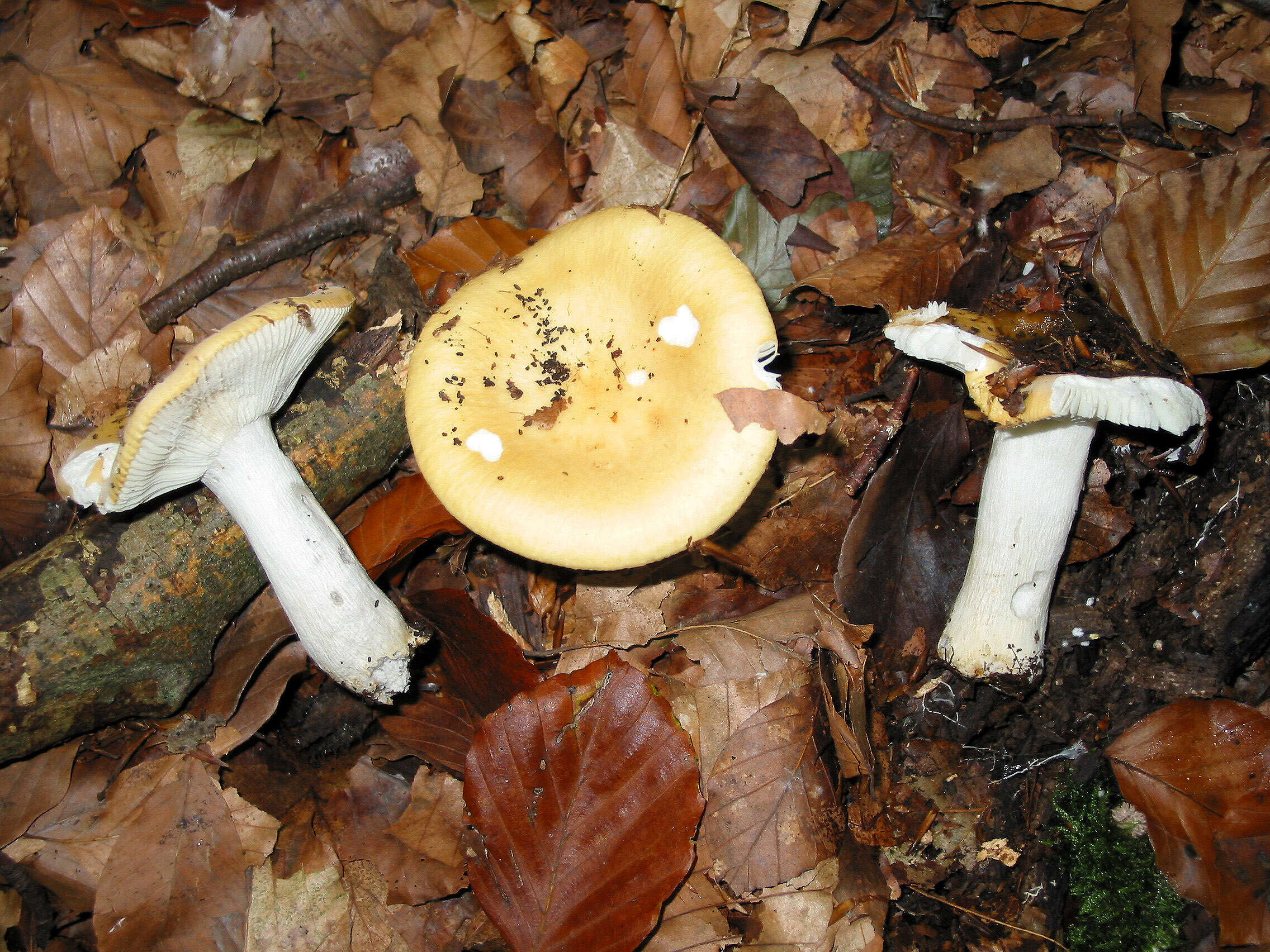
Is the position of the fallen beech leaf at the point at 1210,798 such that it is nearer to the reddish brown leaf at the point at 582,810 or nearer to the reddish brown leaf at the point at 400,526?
the reddish brown leaf at the point at 582,810

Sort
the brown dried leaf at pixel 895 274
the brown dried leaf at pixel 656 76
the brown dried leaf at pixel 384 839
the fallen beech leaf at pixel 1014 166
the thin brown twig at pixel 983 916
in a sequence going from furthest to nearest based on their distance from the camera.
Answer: the brown dried leaf at pixel 656 76, the fallen beech leaf at pixel 1014 166, the brown dried leaf at pixel 895 274, the brown dried leaf at pixel 384 839, the thin brown twig at pixel 983 916

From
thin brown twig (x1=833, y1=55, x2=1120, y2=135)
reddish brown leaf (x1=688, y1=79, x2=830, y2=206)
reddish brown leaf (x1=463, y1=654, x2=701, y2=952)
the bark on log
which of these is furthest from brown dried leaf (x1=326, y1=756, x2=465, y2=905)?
thin brown twig (x1=833, y1=55, x2=1120, y2=135)

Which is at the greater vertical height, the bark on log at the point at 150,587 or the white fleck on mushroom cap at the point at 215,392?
the white fleck on mushroom cap at the point at 215,392

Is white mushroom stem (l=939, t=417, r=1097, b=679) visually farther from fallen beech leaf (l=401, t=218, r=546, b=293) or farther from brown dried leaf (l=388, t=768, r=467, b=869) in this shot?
fallen beech leaf (l=401, t=218, r=546, b=293)

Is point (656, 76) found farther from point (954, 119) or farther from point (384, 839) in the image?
point (384, 839)

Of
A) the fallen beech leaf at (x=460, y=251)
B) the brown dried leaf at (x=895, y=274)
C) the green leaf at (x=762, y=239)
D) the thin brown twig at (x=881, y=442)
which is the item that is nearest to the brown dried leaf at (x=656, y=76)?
the green leaf at (x=762, y=239)

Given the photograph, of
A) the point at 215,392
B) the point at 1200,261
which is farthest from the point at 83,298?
the point at 1200,261

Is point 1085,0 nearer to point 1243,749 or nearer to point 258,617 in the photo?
point 1243,749
